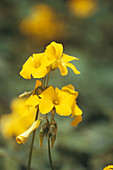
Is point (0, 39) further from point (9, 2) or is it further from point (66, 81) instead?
point (66, 81)

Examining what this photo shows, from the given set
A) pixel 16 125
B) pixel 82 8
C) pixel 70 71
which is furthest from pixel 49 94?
pixel 82 8

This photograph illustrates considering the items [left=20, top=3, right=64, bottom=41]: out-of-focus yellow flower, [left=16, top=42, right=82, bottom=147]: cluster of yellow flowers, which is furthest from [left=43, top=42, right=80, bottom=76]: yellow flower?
[left=20, top=3, right=64, bottom=41]: out-of-focus yellow flower

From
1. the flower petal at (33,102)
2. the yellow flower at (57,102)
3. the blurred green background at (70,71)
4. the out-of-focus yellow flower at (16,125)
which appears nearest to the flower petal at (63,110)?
the yellow flower at (57,102)

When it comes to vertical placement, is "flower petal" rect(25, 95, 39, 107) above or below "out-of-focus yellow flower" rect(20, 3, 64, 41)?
below

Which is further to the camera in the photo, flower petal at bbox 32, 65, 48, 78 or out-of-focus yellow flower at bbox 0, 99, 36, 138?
out-of-focus yellow flower at bbox 0, 99, 36, 138

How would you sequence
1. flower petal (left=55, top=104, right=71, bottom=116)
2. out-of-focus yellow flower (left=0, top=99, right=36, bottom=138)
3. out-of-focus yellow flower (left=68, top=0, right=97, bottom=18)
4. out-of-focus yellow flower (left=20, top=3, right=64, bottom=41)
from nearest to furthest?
flower petal (left=55, top=104, right=71, bottom=116), out-of-focus yellow flower (left=0, top=99, right=36, bottom=138), out-of-focus yellow flower (left=20, top=3, right=64, bottom=41), out-of-focus yellow flower (left=68, top=0, right=97, bottom=18)

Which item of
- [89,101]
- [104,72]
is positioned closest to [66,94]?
[89,101]

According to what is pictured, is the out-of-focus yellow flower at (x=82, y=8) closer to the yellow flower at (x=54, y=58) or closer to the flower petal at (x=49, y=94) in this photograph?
the yellow flower at (x=54, y=58)

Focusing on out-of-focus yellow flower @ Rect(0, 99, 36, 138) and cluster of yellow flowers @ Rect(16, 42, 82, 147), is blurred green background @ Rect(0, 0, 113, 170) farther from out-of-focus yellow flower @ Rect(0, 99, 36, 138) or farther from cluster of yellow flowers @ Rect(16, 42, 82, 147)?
cluster of yellow flowers @ Rect(16, 42, 82, 147)
